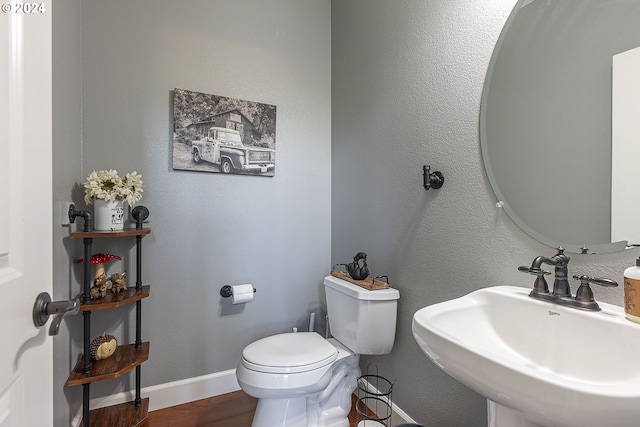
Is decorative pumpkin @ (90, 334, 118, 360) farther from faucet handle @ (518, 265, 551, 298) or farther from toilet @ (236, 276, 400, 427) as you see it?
faucet handle @ (518, 265, 551, 298)

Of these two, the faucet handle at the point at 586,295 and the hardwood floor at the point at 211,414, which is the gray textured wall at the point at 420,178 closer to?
the faucet handle at the point at 586,295

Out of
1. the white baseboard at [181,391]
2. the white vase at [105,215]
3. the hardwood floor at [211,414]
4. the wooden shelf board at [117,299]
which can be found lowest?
the hardwood floor at [211,414]

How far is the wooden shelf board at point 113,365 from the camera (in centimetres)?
132

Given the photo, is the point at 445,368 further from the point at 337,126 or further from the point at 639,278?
the point at 337,126

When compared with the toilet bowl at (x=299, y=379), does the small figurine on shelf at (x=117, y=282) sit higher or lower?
higher

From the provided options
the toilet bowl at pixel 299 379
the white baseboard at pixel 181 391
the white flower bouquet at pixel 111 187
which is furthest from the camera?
the white baseboard at pixel 181 391

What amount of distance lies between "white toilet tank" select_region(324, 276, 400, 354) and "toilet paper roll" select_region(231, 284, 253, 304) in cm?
62

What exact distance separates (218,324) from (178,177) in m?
0.94

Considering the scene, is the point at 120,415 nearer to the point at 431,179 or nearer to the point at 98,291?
the point at 98,291

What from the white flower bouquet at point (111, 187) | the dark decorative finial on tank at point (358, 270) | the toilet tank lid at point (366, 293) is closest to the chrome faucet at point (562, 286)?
the toilet tank lid at point (366, 293)

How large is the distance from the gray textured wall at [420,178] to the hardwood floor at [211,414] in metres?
0.68

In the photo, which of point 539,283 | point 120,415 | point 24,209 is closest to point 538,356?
point 539,283

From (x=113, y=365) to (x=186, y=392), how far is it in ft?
1.76

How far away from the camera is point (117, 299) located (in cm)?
145
